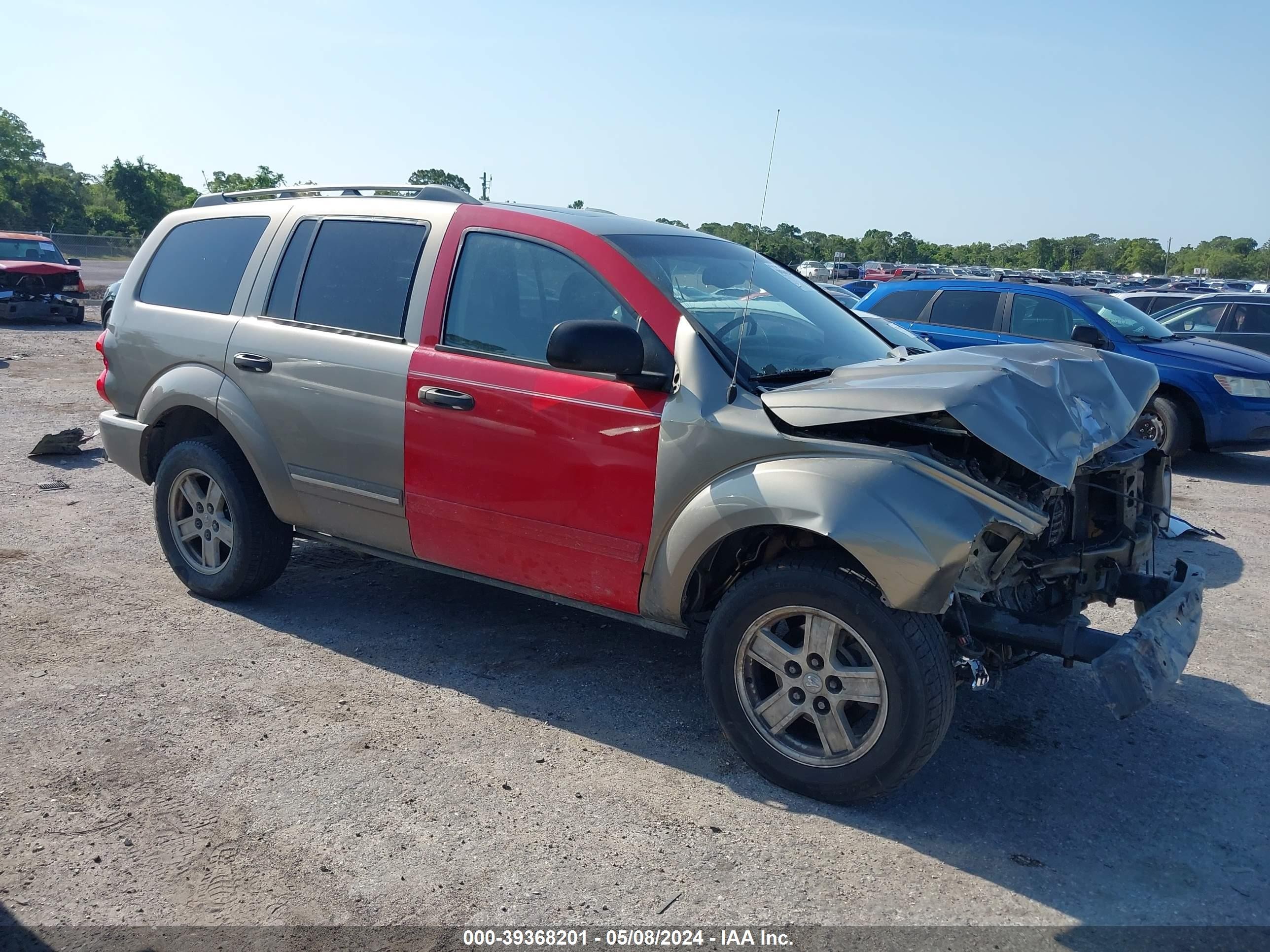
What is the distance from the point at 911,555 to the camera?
3.21 m

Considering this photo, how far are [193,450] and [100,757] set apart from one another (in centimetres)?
183

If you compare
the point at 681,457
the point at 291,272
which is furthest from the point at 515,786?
the point at 291,272

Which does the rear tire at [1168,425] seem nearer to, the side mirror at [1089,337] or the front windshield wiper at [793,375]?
the side mirror at [1089,337]

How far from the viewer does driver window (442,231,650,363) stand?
13.5ft

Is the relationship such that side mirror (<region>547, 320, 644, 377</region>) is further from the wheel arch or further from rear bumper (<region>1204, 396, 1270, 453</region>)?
rear bumper (<region>1204, 396, 1270, 453</region>)

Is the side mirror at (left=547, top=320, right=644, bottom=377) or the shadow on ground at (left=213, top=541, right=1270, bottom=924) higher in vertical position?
the side mirror at (left=547, top=320, right=644, bottom=377)

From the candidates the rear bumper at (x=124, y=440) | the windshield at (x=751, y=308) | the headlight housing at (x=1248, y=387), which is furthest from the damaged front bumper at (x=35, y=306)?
the headlight housing at (x=1248, y=387)

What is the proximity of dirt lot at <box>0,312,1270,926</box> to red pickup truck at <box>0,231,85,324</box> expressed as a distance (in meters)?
16.2

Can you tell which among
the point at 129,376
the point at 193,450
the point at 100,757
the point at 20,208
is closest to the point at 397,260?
the point at 193,450

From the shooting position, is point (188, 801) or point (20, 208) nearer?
point (188, 801)

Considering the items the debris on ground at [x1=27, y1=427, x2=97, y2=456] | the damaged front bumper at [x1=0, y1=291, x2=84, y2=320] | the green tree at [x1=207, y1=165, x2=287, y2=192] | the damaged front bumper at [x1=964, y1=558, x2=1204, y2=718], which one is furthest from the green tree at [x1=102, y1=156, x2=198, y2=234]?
the damaged front bumper at [x1=964, y1=558, x2=1204, y2=718]

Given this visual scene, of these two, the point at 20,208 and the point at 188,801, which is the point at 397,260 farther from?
the point at 20,208

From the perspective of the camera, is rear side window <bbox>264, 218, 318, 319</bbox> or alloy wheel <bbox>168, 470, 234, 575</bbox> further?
alloy wheel <bbox>168, 470, 234, 575</bbox>

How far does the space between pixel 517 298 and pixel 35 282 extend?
18694 millimetres
